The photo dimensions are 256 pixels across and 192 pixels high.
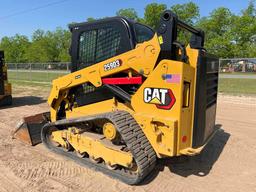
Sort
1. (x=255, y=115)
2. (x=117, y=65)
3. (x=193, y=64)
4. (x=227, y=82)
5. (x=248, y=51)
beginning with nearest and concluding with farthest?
(x=193, y=64) → (x=117, y=65) → (x=255, y=115) → (x=227, y=82) → (x=248, y=51)

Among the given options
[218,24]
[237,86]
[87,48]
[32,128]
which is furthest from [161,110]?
[218,24]

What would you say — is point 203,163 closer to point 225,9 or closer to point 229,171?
point 229,171

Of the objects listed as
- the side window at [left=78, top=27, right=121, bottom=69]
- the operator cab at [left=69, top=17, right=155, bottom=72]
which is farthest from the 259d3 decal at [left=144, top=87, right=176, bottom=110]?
the side window at [left=78, top=27, right=121, bottom=69]

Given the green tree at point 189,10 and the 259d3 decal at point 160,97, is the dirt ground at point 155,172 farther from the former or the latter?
the green tree at point 189,10

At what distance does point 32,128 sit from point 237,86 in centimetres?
1206

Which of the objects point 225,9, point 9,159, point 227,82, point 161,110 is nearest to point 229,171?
point 161,110

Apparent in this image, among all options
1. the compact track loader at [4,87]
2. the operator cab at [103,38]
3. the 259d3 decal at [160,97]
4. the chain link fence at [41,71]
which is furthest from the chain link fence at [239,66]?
the 259d3 decal at [160,97]

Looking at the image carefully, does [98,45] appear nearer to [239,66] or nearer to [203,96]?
[203,96]

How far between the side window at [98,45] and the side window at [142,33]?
12.2 inches

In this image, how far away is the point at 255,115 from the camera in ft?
28.6

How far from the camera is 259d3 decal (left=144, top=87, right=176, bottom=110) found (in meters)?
3.79

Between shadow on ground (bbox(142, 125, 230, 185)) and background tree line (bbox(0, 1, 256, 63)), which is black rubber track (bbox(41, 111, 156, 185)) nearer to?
shadow on ground (bbox(142, 125, 230, 185))

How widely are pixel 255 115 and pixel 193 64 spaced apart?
18.9ft

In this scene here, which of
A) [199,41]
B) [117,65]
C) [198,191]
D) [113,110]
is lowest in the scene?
[198,191]
